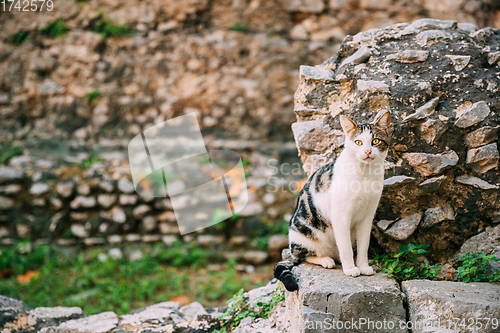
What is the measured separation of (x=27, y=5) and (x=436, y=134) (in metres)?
6.86

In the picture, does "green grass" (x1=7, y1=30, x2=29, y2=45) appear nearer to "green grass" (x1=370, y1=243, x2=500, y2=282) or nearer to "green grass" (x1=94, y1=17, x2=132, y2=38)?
"green grass" (x1=94, y1=17, x2=132, y2=38)

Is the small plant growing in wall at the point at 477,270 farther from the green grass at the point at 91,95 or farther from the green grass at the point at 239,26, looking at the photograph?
the green grass at the point at 91,95

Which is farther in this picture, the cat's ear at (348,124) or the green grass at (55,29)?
the green grass at (55,29)

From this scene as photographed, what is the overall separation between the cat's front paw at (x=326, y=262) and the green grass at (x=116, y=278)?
2.36 meters

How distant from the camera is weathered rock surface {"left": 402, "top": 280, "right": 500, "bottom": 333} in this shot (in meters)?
2.04

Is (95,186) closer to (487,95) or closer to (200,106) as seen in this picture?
(200,106)

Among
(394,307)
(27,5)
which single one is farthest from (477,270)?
(27,5)

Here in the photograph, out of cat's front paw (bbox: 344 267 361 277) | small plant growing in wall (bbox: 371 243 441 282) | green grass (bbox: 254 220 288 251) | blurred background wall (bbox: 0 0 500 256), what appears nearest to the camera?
cat's front paw (bbox: 344 267 361 277)

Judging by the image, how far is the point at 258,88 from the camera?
6.23 metres

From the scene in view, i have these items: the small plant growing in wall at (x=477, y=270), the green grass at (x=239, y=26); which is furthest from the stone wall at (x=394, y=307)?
the green grass at (x=239, y=26)

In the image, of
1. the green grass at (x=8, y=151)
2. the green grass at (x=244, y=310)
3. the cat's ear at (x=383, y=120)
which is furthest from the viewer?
the green grass at (x=8, y=151)

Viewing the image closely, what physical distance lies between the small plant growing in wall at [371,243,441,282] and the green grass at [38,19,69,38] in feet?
20.5

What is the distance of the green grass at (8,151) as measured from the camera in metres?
5.66

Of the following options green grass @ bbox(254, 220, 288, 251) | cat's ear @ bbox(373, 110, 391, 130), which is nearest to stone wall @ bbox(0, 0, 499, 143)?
green grass @ bbox(254, 220, 288, 251)
